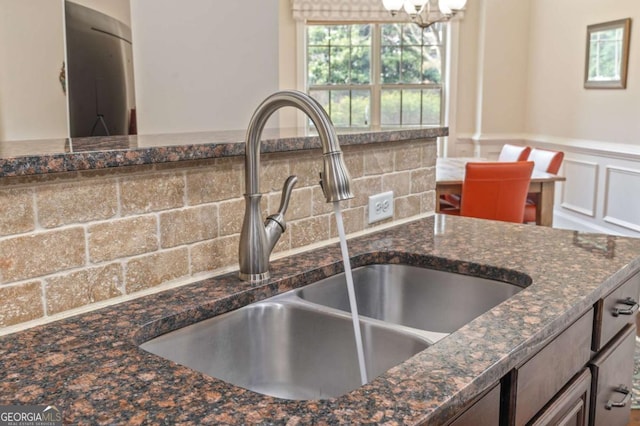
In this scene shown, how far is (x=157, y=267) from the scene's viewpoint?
3.94 feet

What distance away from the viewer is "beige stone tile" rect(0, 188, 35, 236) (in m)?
0.96

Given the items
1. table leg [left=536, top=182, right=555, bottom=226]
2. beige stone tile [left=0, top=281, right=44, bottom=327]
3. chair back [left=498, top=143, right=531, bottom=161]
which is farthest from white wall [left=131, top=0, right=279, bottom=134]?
chair back [left=498, top=143, right=531, bottom=161]

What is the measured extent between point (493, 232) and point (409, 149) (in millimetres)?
353

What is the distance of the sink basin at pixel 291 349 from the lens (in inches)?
45.7

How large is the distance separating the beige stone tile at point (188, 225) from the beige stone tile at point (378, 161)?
1.79 ft

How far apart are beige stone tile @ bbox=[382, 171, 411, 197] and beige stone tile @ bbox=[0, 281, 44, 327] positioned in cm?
102

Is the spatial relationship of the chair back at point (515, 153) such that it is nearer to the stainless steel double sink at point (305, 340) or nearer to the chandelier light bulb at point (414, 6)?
the chandelier light bulb at point (414, 6)

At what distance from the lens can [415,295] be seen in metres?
1.53

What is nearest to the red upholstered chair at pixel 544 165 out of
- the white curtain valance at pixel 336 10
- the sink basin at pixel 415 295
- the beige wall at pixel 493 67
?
the beige wall at pixel 493 67

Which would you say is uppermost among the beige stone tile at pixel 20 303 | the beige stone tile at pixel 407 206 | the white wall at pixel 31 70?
the white wall at pixel 31 70

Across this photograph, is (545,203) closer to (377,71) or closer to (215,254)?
(377,71)

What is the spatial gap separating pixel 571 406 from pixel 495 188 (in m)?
2.76

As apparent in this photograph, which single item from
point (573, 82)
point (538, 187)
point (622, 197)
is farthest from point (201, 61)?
point (573, 82)

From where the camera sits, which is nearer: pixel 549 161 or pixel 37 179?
pixel 37 179
